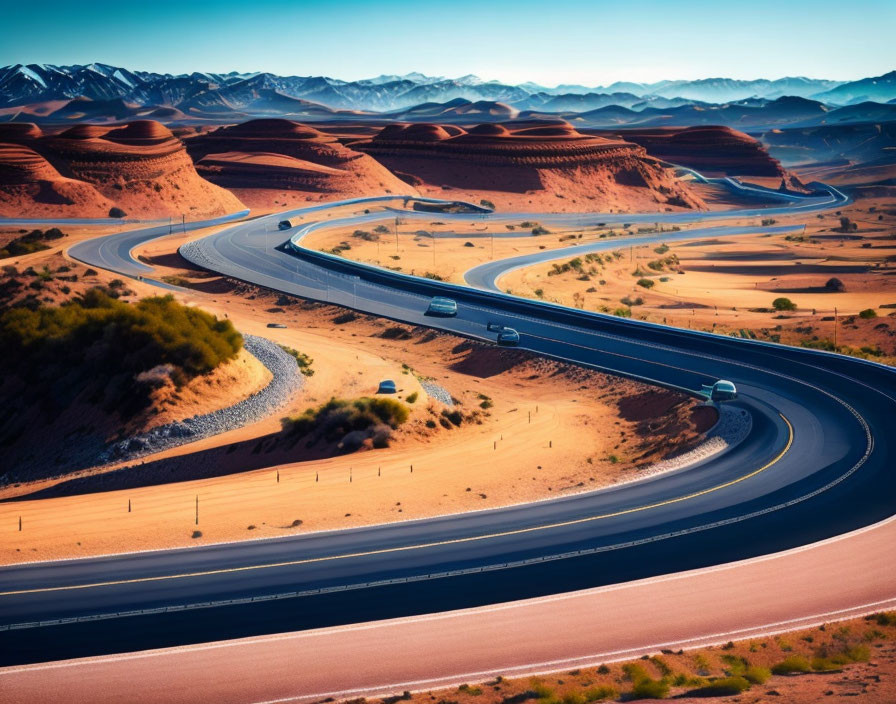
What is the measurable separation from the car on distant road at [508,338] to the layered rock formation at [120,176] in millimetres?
62909

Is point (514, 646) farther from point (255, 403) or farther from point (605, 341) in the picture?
point (605, 341)

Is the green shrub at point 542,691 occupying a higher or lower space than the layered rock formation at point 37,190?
lower

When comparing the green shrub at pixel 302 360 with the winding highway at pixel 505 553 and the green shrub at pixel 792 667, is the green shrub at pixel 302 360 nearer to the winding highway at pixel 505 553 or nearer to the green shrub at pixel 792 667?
the winding highway at pixel 505 553

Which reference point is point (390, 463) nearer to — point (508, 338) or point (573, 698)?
point (573, 698)

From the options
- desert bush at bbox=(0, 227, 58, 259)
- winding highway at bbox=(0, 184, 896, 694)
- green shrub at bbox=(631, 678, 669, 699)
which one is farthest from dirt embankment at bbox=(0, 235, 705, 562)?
A: desert bush at bbox=(0, 227, 58, 259)

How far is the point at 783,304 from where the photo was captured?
2464 inches

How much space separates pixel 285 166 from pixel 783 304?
254 ft

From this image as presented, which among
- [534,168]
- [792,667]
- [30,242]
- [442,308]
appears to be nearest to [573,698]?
[792,667]

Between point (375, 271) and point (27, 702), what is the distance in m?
51.2

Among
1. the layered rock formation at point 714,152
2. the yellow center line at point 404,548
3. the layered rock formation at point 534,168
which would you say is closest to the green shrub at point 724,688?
the yellow center line at point 404,548

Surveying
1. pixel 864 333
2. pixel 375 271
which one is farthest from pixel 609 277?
pixel 864 333

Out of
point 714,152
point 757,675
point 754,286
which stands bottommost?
point 754,286

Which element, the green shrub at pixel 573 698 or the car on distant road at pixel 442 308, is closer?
the green shrub at pixel 573 698

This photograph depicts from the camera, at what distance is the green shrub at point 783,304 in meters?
62.1
